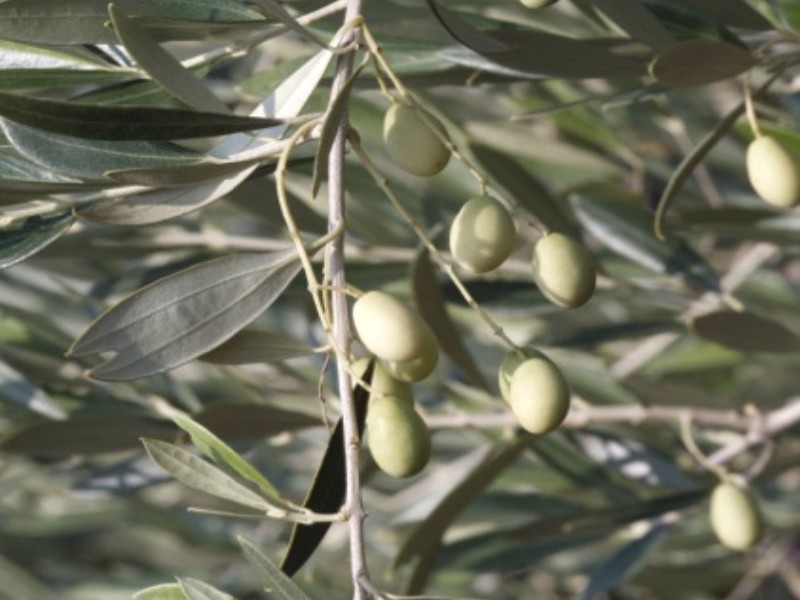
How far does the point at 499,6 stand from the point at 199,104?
0.50m

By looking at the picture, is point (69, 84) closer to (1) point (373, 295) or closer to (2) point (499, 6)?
(1) point (373, 295)

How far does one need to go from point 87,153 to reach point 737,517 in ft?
2.00

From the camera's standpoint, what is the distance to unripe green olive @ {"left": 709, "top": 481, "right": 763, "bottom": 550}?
3.88 ft

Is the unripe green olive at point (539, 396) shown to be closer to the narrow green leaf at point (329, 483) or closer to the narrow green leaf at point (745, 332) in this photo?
the narrow green leaf at point (329, 483)

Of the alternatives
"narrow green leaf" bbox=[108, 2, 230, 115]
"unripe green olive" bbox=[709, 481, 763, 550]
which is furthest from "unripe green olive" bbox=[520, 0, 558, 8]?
"unripe green olive" bbox=[709, 481, 763, 550]

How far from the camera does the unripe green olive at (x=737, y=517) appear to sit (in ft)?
3.88

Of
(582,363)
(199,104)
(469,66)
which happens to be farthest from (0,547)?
(199,104)

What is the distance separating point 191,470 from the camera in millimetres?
735

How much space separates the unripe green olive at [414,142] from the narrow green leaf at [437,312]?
28 cm

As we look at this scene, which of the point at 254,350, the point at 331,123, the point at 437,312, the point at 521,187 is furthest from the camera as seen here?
the point at 521,187

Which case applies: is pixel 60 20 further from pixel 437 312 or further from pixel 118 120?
pixel 437 312

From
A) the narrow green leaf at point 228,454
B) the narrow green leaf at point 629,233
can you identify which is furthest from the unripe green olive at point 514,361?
the narrow green leaf at point 629,233

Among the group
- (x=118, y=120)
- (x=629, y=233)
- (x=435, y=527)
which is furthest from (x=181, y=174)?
(x=629, y=233)

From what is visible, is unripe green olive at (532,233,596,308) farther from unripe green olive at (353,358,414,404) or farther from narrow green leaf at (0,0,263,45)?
narrow green leaf at (0,0,263,45)
